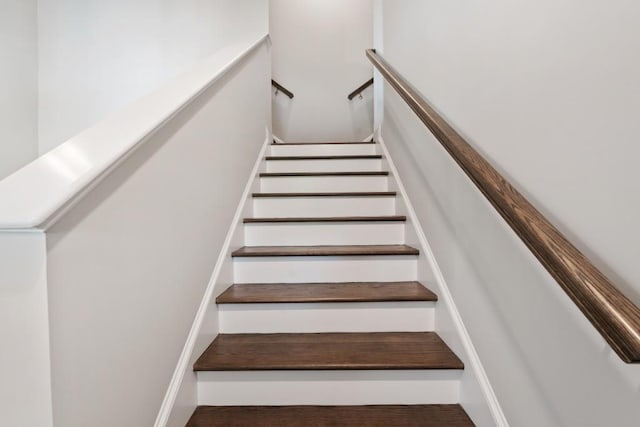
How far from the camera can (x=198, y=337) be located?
146 centimetres

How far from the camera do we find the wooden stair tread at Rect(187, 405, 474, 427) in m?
1.29

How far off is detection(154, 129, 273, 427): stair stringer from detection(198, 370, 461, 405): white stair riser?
0.30 feet

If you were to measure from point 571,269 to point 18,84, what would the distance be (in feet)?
11.7

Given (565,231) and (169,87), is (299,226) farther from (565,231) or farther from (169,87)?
(565,231)

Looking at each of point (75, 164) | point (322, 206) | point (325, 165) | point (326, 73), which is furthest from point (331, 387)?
point (326, 73)

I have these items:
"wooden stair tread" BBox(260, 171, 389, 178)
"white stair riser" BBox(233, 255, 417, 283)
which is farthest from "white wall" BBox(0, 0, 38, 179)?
"white stair riser" BBox(233, 255, 417, 283)

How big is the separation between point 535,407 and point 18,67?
3.67m

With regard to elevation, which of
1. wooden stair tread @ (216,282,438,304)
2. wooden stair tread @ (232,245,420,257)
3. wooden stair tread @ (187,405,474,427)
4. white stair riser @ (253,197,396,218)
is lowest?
wooden stair tread @ (187,405,474,427)

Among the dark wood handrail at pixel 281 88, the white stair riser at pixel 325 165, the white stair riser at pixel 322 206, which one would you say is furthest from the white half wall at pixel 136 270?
the dark wood handrail at pixel 281 88

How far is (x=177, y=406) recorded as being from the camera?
4.08 feet

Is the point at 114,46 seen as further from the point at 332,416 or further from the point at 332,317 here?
the point at 332,416

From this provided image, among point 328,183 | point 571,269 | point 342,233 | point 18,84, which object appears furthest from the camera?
point 18,84

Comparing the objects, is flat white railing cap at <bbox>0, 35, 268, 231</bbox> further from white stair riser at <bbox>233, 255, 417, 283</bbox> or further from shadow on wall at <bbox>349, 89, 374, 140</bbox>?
shadow on wall at <bbox>349, 89, 374, 140</bbox>

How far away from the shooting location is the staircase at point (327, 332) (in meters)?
1.39
